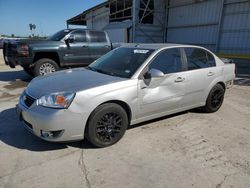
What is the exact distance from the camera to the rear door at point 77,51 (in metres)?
8.38

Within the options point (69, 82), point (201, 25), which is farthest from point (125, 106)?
point (201, 25)

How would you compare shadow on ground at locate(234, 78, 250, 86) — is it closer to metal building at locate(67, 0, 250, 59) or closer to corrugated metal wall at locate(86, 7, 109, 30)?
metal building at locate(67, 0, 250, 59)

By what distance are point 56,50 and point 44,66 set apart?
2.32 ft

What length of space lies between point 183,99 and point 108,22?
20.8 metres

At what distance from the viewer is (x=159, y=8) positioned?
18.7m

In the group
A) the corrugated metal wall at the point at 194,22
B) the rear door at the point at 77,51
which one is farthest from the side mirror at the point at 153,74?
the corrugated metal wall at the point at 194,22

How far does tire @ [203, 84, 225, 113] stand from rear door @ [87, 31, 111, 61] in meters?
5.31

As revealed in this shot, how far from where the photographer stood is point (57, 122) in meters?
3.03

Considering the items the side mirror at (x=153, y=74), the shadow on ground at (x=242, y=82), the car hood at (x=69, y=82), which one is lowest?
the shadow on ground at (x=242, y=82)

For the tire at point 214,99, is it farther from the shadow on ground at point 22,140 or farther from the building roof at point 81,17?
the building roof at point 81,17

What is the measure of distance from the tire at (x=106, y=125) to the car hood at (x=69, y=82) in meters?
0.39

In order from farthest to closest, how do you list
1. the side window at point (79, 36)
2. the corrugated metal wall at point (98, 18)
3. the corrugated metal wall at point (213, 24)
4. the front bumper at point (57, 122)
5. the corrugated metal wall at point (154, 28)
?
the corrugated metal wall at point (98, 18) < the corrugated metal wall at point (154, 28) < the corrugated metal wall at point (213, 24) < the side window at point (79, 36) < the front bumper at point (57, 122)

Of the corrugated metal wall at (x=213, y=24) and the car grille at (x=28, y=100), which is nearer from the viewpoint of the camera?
the car grille at (x=28, y=100)

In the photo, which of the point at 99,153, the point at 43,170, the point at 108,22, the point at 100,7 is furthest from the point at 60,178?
the point at 100,7
